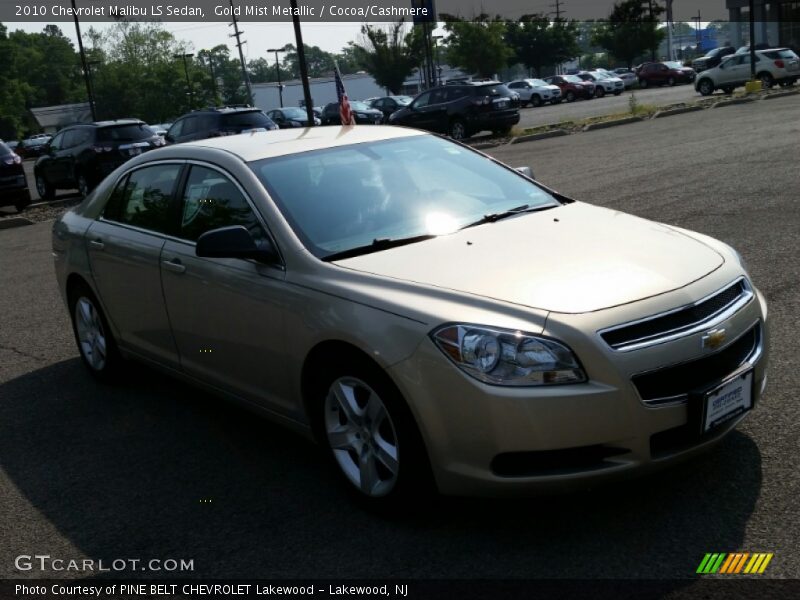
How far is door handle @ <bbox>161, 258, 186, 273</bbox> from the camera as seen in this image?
5.05 m

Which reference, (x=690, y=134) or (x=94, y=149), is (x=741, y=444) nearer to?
(x=690, y=134)

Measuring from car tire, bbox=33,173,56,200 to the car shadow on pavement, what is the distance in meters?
18.5

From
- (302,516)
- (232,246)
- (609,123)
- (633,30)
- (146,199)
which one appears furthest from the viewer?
(633,30)

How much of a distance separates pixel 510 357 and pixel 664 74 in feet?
189

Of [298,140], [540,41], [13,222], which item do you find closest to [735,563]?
[298,140]

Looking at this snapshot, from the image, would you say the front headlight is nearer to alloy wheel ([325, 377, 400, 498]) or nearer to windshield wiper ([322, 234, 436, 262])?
alloy wheel ([325, 377, 400, 498])

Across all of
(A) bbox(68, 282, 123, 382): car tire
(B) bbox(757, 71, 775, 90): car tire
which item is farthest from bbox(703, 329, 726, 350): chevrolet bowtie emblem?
(B) bbox(757, 71, 775, 90): car tire

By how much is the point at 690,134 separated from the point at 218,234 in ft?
57.4

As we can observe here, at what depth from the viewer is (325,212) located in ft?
15.0

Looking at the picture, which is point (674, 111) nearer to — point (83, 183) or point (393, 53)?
point (83, 183)

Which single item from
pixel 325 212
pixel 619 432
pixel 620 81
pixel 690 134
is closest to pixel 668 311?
pixel 619 432

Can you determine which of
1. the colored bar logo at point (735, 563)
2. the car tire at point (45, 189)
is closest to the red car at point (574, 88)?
the car tire at point (45, 189)

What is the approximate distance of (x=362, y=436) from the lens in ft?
13.0

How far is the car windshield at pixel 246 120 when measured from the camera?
74.1ft
